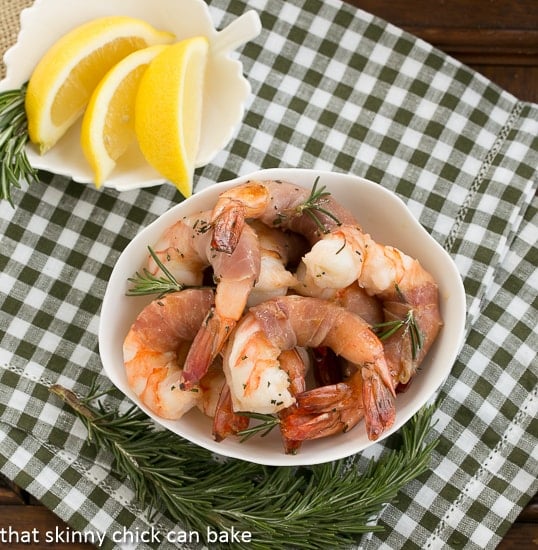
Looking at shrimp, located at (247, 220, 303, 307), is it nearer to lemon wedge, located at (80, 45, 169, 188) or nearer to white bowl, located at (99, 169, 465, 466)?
white bowl, located at (99, 169, 465, 466)

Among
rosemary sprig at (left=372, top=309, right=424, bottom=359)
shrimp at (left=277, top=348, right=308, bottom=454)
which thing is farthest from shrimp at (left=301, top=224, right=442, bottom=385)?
shrimp at (left=277, top=348, right=308, bottom=454)

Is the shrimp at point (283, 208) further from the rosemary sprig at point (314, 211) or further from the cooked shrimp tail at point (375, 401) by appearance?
the cooked shrimp tail at point (375, 401)

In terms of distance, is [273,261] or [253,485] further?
[253,485]

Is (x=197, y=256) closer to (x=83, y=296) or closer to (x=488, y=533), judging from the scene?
(x=83, y=296)

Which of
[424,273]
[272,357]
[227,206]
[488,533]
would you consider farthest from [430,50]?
[488,533]

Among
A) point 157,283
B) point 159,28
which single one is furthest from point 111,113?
point 157,283

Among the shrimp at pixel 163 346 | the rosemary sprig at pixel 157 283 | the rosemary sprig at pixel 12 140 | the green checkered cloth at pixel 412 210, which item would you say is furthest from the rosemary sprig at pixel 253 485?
the rosemary sprig at pixel 12 140

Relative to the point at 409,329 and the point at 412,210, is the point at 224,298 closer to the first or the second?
the point at 409,329

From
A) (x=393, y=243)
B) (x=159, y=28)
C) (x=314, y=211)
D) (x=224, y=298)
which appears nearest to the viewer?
(x=224, y=298)
